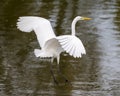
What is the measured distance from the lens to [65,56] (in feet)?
30.5

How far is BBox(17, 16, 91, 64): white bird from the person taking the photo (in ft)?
23.1

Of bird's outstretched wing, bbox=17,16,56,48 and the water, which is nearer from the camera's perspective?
the water

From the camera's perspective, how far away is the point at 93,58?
9156 mm

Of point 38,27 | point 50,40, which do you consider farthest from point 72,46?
point 38,27

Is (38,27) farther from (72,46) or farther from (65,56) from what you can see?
(72,46)

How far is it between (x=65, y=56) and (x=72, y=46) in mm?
2324

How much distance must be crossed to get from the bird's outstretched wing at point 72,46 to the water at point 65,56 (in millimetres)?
740

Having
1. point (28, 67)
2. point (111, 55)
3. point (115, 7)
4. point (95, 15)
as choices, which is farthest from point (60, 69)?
point (115, 7)

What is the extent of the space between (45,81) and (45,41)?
616 millimetres

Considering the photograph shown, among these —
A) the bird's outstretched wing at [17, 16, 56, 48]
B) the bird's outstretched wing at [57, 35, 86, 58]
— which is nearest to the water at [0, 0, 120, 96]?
the bird's outstretched wing at [17, 16, 56, 48]

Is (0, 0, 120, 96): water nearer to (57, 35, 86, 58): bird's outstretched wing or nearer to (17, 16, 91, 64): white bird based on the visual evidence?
(17, 16, 91, 64): white bird

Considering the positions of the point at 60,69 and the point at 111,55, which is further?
the point at 111,55

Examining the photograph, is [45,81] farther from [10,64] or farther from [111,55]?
[111,55]

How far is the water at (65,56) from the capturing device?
7648 mm
